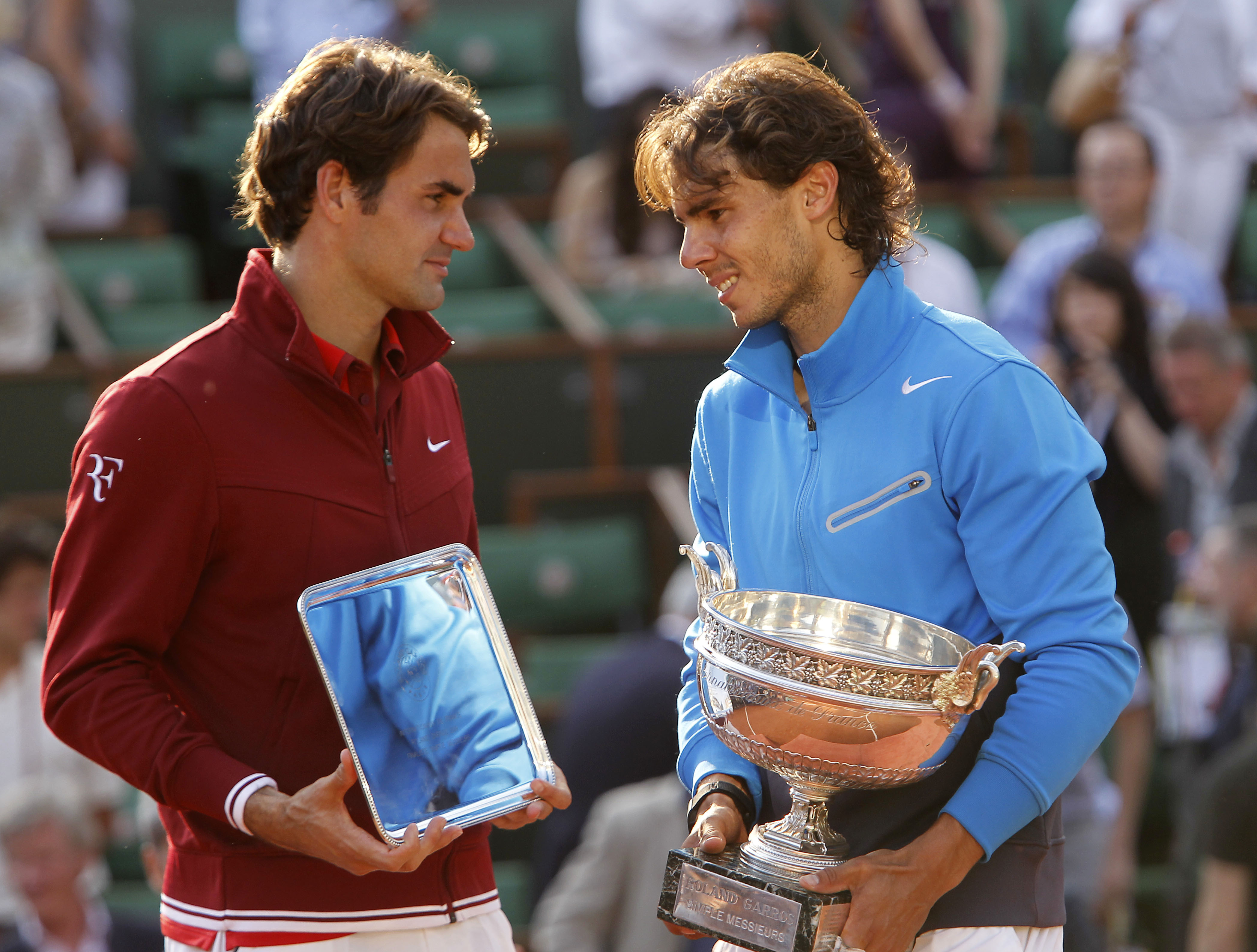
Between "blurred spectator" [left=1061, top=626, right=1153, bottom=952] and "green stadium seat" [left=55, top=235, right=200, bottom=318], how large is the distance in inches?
145

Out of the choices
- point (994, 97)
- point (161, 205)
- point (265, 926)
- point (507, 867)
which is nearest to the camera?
point (265, 926)

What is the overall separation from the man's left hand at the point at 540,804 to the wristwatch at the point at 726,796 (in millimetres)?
137

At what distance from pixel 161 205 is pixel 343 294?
5.57 m

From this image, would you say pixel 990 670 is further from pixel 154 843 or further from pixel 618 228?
pixel 618 228

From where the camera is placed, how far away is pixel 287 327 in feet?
5.88

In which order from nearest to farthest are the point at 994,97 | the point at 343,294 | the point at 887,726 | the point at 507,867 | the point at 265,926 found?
the point at 887,726 → the point at 265,926 → the point at 343,294 → the point at 507,867 → the point at 994,97

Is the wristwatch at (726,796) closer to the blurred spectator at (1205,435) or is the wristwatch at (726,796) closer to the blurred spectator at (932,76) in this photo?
the blurred spectator at (1205,435)

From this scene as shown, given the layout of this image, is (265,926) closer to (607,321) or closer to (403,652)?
(403,652)

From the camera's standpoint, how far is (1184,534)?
12.9ft


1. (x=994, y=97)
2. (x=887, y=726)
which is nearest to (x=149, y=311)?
(x=994, y=97)

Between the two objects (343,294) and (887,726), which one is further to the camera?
(343,294)

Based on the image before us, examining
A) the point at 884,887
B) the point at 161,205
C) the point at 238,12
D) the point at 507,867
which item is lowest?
the point at 507,867

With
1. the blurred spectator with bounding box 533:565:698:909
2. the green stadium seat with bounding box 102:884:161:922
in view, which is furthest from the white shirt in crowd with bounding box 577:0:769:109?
the green stadium seat with bounding box 102:884:161:922

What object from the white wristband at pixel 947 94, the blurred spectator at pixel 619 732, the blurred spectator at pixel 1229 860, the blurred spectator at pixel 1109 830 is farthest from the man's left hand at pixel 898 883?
the white wristband at pixel 947 94
